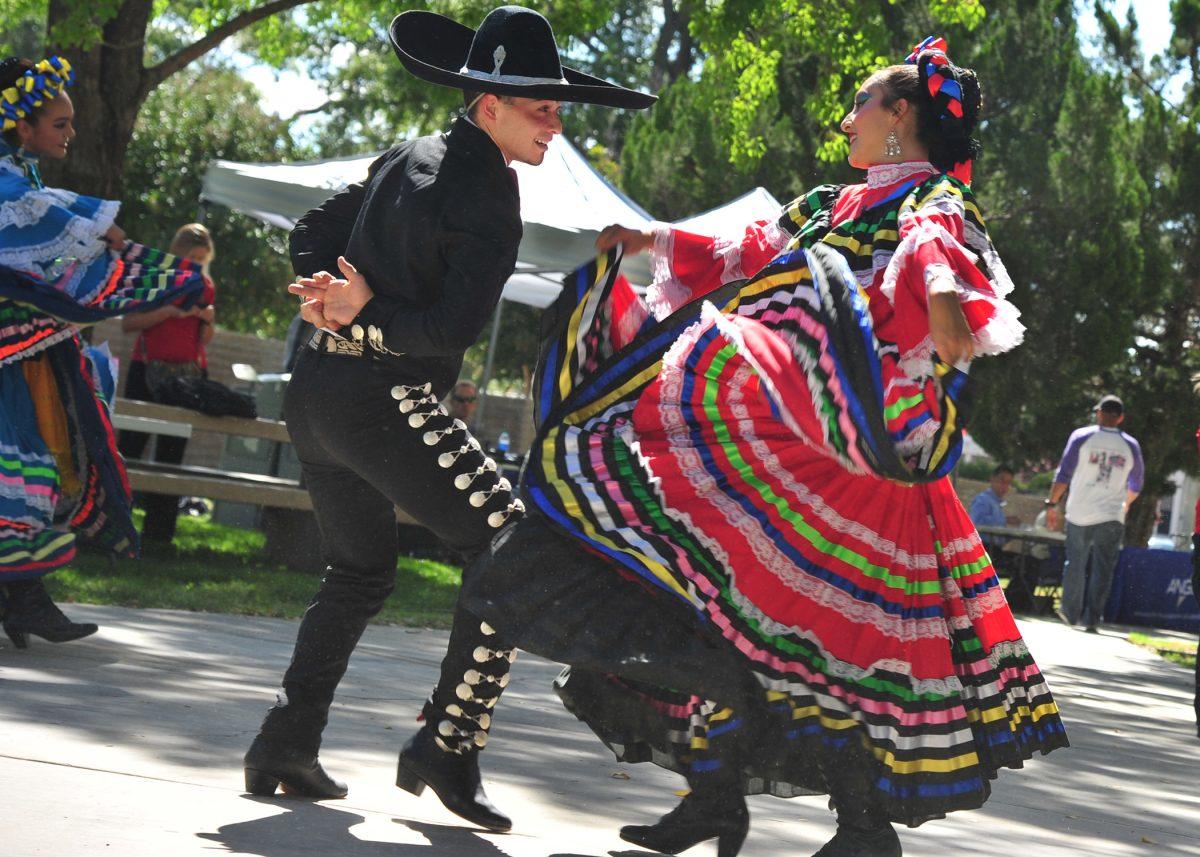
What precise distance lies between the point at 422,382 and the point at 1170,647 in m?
10.8

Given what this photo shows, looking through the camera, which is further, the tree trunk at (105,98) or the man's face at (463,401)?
the man's face at (463,401)

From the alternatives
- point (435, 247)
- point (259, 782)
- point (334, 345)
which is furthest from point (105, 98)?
point (259, 782)

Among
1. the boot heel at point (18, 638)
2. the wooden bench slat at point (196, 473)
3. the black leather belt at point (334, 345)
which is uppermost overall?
the black leather belt at point (334, 345)

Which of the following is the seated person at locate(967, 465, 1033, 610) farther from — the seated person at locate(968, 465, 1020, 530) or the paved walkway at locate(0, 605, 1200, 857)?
the paved walkway at locate(0, 605, 1200, 857)

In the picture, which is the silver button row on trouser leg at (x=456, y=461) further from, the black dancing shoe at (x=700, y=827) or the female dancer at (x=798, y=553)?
the black dancing shoe at (x=700, y=827)

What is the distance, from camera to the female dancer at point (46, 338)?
16.4 feet

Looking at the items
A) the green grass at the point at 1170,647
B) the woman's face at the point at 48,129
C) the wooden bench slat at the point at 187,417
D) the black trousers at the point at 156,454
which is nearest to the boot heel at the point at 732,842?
the woman's face at the point at 48,129

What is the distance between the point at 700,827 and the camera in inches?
131

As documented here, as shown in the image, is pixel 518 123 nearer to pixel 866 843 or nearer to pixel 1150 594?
pixel 866 843

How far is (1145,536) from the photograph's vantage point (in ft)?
71.6

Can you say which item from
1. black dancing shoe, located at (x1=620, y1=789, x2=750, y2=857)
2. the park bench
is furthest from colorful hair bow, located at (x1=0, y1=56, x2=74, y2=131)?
the park bench

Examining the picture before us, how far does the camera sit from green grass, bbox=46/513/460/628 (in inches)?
276

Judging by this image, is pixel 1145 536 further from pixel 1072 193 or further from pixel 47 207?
pixel 47 207

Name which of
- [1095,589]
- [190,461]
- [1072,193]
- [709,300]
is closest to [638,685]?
[709,300]
